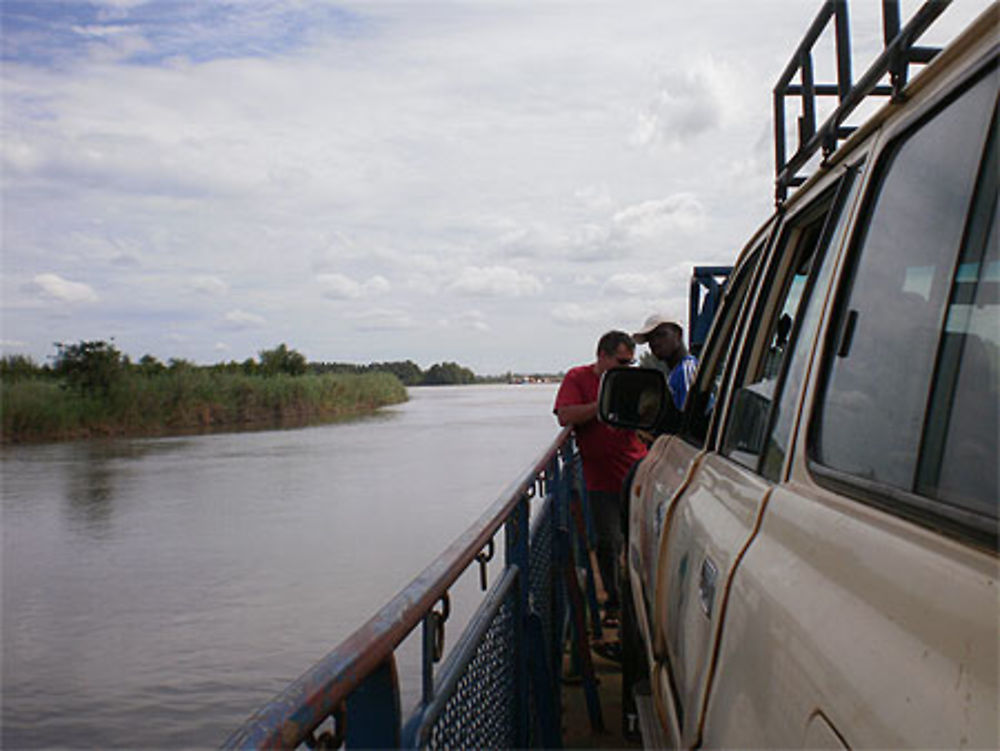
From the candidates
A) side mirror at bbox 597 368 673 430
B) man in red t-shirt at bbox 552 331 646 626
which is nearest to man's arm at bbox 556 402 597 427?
man in red t-shirt at bbox 552 331 646 626

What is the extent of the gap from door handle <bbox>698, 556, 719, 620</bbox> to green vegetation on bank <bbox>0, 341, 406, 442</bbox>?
3728 cm

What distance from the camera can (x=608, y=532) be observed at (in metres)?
6.61

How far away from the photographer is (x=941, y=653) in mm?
930

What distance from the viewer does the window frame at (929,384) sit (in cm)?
106

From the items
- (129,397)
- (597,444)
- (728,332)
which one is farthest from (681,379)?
(129,397)

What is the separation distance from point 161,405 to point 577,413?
124 ft

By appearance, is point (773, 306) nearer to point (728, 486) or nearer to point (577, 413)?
point (728, 486)

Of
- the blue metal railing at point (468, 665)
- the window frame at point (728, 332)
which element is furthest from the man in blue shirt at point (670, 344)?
the window frame at point (728, 332)

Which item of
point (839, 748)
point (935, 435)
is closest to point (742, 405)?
point (935, 435)

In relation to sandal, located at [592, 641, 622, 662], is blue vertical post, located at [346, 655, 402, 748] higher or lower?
higher

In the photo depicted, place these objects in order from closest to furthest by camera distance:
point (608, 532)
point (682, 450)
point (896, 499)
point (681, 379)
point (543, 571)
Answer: point (896, 499) → point (682, 450) → point (543, 571) → point (681, 379) → point (608, 532)

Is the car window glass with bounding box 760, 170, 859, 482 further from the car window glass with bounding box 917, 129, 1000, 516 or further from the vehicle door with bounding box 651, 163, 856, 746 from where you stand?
the car window glass with bounding box 917, 129, 1000, 516

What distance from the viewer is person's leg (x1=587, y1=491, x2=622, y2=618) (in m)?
6.53

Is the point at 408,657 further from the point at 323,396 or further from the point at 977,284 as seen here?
the point at 323,396
